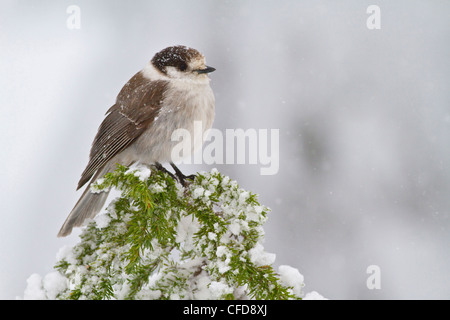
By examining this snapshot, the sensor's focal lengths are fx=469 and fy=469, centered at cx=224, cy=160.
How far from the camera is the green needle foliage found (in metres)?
1.53

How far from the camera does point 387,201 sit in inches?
195

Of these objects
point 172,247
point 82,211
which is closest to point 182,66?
point 82,211

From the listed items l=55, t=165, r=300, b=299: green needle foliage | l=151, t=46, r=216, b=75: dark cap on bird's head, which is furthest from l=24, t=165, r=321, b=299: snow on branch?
l=151, t=46, r=216, b=75: dark cap on bird's head

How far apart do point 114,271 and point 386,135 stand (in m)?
4.23

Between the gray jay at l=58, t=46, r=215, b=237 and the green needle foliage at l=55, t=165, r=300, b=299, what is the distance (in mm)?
858

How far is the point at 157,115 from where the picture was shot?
2742mm

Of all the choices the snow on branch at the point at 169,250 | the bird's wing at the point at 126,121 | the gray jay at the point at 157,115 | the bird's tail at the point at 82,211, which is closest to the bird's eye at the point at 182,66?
the gray jay at the point at 157,115

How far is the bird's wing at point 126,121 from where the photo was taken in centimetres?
270

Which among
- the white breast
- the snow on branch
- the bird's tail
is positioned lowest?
the snow on branch

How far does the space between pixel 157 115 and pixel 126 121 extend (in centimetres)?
20

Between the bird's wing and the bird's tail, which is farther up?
the bird's wing

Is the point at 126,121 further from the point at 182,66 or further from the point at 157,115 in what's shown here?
the point at 182,66

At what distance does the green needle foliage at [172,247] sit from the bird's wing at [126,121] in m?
0.87

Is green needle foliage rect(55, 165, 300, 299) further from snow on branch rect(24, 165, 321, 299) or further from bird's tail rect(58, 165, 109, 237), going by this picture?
bird's tail rect(58, 165, 109, 237)
